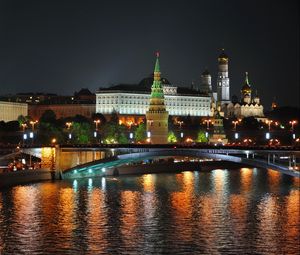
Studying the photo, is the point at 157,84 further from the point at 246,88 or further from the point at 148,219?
the point at 246,88

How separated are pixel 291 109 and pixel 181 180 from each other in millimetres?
118452

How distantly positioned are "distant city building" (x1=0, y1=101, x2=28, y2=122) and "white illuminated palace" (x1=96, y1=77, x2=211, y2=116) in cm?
1228

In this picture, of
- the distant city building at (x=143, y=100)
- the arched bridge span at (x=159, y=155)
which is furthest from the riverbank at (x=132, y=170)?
the distant city building at (x=143, y=100)

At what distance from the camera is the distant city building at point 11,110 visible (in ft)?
500

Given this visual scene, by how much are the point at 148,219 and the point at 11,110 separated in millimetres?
116556

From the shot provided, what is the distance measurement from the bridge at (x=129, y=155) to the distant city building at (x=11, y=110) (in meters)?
83.6

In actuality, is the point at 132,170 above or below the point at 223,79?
below

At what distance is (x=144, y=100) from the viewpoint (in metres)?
160

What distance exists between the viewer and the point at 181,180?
217ft

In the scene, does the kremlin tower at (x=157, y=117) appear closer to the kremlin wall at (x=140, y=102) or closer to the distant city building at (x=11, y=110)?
the kremlin wall at (x=140, y=102)

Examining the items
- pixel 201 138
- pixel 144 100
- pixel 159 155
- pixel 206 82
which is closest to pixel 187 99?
pixel 144 100

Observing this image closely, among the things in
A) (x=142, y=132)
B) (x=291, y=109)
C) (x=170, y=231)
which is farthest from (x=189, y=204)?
(x=291, y=109)

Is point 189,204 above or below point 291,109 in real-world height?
below

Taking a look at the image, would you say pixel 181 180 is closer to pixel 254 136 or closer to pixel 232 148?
pixel 232 148
